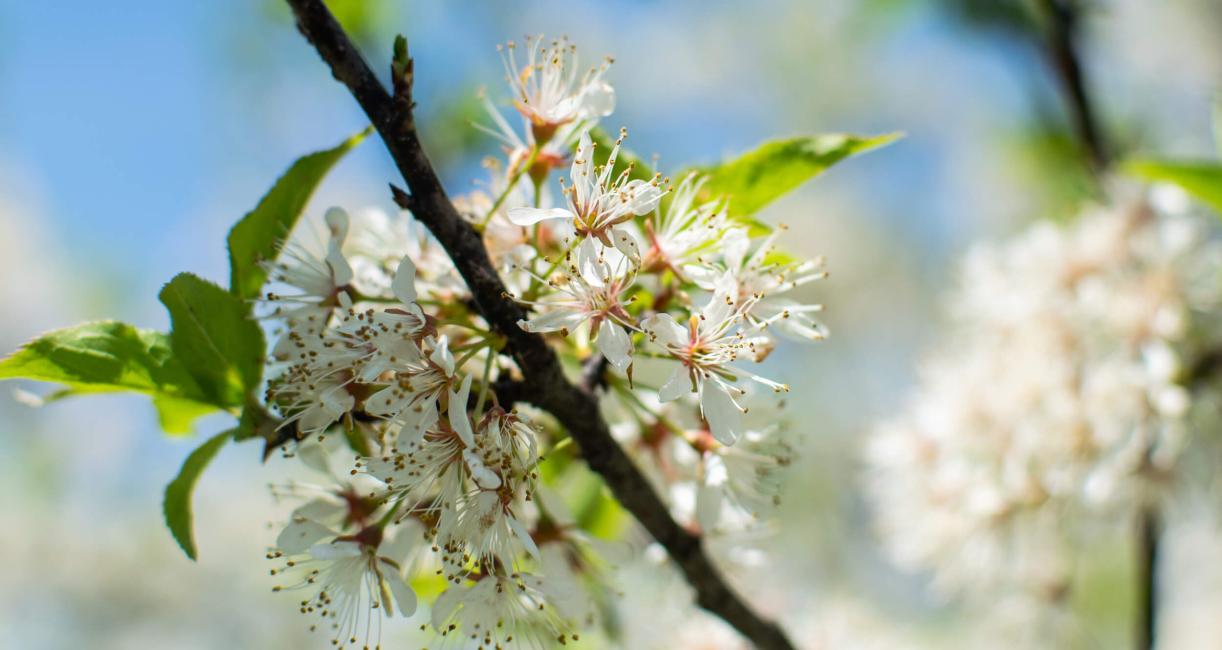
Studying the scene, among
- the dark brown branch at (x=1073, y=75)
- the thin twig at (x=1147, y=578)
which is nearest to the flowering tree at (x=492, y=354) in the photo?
the thin twig at (x=1147, y=578)

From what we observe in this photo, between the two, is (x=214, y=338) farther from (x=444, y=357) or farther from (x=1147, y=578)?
(x=1147, y=578)

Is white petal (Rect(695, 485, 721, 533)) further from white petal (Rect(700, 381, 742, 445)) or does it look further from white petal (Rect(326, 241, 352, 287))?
white petal (Rect(326, 241, 352, 287))

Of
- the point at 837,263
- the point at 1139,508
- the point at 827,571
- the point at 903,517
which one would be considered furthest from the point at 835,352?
the point at 1139,508

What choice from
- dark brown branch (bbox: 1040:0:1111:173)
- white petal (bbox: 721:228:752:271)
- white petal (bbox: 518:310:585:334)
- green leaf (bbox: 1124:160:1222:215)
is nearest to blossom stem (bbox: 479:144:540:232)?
white petal (bbox: 518:310:585:334)

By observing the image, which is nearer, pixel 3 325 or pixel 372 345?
pixel 372 345

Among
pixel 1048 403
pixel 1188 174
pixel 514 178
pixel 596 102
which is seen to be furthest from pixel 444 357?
pixel 1048 403

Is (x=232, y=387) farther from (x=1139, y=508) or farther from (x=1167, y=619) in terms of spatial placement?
(x=1167, y=619)
